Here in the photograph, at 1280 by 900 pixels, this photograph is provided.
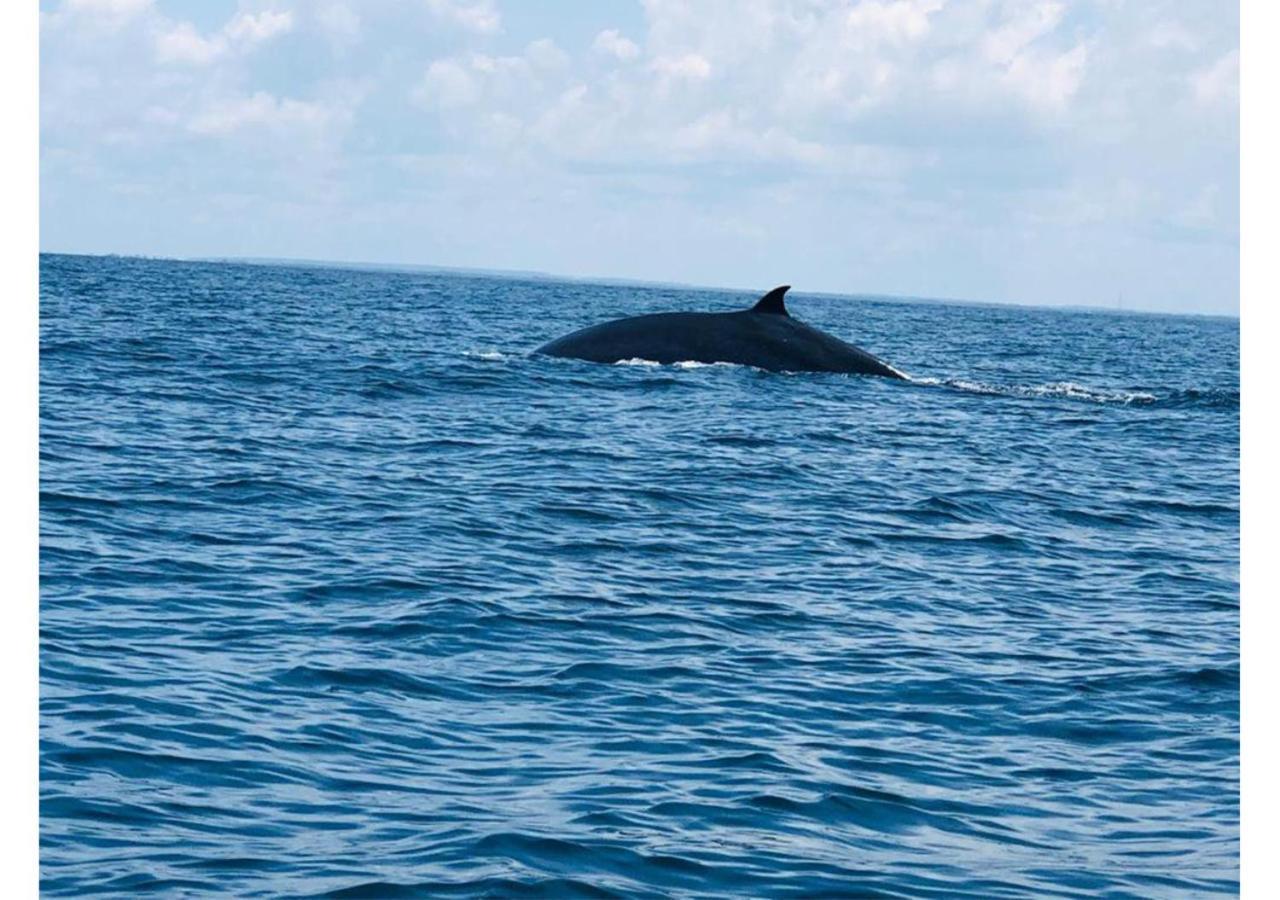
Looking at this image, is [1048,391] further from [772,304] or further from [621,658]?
[621,658]

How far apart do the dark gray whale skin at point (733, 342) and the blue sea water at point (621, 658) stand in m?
7.29

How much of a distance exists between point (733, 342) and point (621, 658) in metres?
23.5

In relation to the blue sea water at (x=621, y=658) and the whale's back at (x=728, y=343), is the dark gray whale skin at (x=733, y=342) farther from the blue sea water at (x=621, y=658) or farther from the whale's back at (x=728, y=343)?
the blue sea water at (x=621, y=658)

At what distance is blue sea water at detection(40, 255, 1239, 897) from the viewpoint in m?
9.00

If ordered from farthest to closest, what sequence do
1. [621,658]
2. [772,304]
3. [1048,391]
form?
[1048,391], [772,304], [621,658]

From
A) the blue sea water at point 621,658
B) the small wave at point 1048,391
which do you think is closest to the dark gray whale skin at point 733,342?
the small wave at point 1048,391

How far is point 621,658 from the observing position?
43.1 ft

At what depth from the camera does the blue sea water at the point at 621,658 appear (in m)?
9.00

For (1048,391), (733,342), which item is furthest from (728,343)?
(1048,391)

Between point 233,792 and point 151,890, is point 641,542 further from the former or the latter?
point 151,890

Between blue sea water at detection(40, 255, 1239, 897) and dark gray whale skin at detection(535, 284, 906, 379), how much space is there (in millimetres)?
7285

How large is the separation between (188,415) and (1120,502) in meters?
15.0
